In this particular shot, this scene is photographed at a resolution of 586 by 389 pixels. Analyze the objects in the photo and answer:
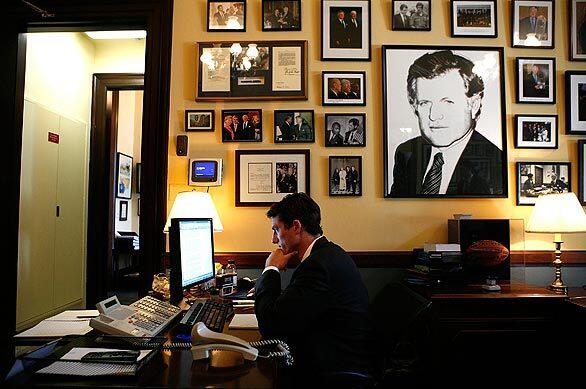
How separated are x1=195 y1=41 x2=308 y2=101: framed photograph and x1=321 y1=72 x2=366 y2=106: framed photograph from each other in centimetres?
15

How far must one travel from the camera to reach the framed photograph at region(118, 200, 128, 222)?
6.12m

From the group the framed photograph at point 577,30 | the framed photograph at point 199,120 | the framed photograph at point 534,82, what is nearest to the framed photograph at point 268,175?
the framed photograph at point 199,120

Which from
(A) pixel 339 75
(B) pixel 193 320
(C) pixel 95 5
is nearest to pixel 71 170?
(C) pixel 95 5

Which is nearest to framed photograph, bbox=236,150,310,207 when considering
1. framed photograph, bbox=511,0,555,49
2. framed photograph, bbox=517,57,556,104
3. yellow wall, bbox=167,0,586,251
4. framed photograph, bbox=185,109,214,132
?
yellow wall, bbox=167,0,586,251

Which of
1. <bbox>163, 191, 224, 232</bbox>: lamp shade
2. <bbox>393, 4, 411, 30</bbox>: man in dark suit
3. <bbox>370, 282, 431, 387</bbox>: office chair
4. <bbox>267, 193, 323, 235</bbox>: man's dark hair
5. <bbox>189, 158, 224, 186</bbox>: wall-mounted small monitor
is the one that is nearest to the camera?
<bbox>370, 282, 431, 387</bbox>: office chair

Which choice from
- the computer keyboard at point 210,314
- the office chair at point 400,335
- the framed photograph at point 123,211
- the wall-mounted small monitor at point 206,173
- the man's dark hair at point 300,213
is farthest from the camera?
the framed photograph at point 123,211

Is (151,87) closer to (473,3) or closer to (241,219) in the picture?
(241,219)

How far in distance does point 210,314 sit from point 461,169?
2054 millimetres

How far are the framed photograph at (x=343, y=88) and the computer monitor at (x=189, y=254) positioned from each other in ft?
4.08

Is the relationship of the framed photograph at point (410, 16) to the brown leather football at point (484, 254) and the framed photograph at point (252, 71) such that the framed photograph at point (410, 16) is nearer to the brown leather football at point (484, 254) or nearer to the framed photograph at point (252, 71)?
the framed photograph at point (252, 71)

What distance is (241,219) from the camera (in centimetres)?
302

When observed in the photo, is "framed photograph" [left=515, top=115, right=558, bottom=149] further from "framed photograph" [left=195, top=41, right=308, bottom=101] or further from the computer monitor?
the computer monitor

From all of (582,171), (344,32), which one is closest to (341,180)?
(344,32)

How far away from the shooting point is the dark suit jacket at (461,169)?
118 inches
